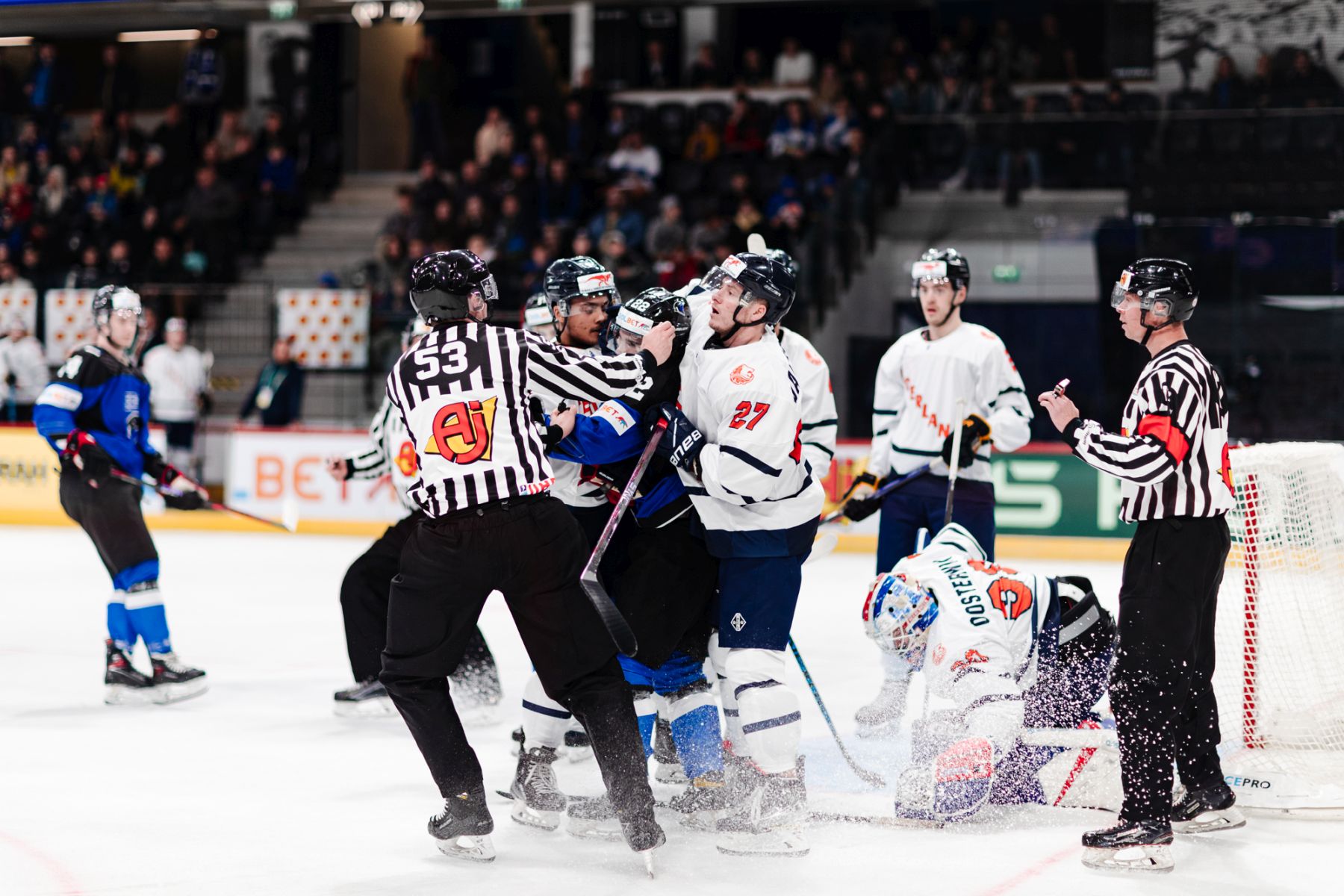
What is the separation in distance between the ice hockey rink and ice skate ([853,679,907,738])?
115mm

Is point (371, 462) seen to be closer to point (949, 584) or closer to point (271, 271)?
point (949, 584)

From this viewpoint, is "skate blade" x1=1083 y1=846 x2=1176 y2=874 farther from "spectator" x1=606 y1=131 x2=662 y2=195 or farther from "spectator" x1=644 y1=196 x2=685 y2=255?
"spectator" x1=606 y1=131 x2=662 y2=195

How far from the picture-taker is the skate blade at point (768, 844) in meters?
3.84

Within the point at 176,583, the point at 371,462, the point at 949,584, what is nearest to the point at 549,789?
the point at 949,584

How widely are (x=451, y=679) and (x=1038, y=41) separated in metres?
11.3

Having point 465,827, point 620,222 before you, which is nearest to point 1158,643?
point 465,827

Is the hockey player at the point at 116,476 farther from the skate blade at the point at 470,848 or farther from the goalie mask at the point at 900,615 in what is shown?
the goalie mask at the point at 900,615

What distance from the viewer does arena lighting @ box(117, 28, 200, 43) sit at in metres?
17.9

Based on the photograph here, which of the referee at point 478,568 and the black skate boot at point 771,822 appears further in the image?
the black skate boot at point 771,822

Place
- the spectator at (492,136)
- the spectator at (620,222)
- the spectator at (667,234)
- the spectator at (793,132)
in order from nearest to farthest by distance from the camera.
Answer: the spectator at (667,234), the spectator at (620,222), the spectator at (793,132), the spectator at (492,136)

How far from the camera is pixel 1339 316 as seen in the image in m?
10.9

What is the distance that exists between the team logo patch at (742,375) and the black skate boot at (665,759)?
1.16 m

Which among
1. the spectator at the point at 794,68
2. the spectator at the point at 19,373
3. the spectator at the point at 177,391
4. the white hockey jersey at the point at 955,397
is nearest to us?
the white hockey jersey at the point at 955,397

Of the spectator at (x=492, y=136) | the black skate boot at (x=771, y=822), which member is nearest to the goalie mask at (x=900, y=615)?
the black skate boot at (x=771, y=822)
